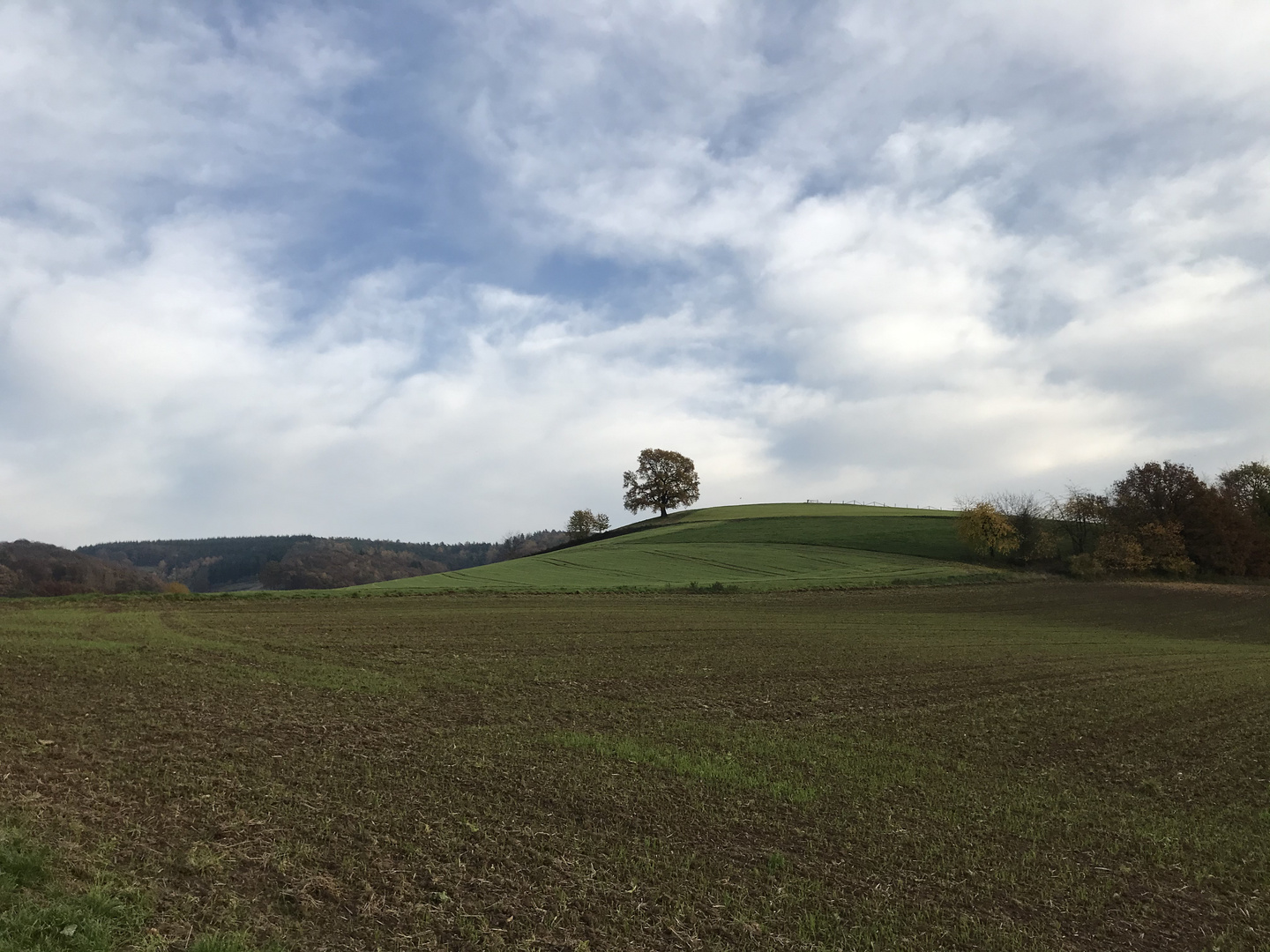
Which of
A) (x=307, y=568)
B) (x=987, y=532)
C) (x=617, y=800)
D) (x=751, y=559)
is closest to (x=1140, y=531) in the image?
(x=987, y=532)

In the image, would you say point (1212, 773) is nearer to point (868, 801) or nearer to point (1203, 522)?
point (868, 801)

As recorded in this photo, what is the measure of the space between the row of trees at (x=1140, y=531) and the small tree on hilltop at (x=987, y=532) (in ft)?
0.27

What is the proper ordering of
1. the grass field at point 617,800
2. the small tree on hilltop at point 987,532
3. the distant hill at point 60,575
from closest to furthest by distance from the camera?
the grass field at point 617,800 < the small tree on hilltop at point 987,532 < the distant hill at point 60,575

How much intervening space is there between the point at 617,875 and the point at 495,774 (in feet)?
14.1

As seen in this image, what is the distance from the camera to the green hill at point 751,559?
196 ft

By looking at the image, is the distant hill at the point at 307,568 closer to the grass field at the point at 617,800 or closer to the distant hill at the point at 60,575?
the distant hill at the point at 60,575

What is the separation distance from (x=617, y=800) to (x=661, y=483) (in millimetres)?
108717

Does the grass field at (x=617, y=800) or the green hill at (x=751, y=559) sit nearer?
the grass field at (x=617, y=800)

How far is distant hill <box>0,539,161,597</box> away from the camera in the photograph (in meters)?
83.2

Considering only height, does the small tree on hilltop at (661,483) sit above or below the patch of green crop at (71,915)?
above

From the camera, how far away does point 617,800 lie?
40.0ft

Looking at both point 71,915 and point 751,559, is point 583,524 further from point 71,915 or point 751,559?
point 71,915

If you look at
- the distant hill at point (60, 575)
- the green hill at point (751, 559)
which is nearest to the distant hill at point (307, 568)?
the distant hill at point (60, 575)

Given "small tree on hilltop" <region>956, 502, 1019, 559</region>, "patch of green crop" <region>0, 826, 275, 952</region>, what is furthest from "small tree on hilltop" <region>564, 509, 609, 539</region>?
"patch of green crop" <region>0, 826, 275, 952</region>
